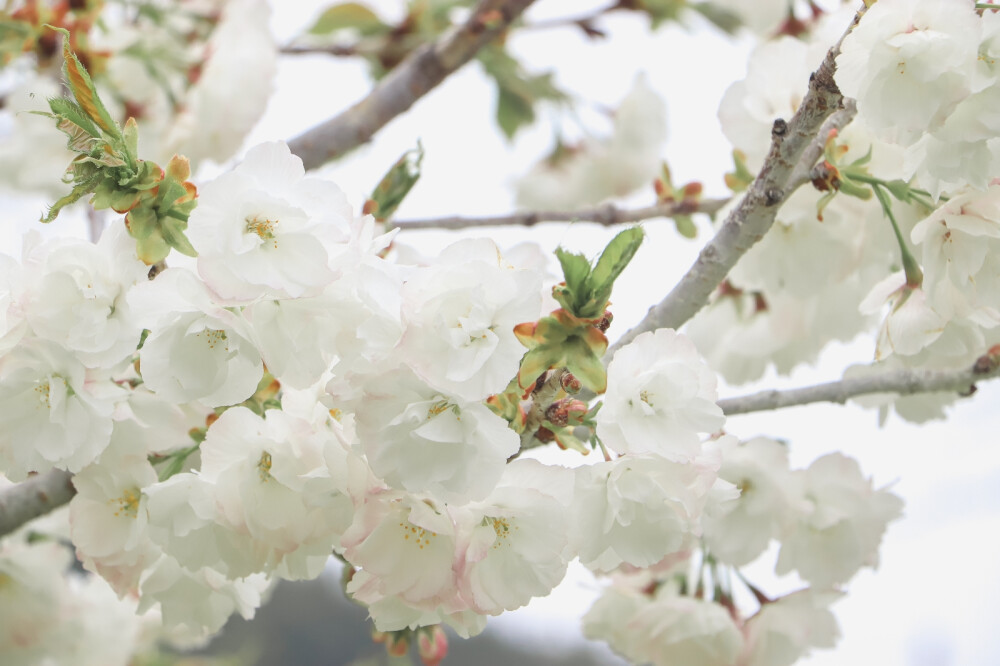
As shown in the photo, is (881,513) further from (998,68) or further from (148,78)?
(148,78)

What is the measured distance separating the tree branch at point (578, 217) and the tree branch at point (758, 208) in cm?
32

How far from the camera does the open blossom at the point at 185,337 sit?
50cm

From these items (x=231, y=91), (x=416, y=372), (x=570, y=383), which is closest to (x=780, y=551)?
(x=570, y=383)

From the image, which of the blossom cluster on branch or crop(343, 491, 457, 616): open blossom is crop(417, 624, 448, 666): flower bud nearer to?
the blossom cluster on branch

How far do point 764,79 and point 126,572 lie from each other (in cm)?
73

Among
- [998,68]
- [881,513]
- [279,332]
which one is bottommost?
[881,513]

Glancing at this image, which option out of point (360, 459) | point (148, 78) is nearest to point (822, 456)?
point (360, 459)

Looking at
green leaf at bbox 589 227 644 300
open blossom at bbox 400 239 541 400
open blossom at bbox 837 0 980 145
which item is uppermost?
open blossom at bbox 837 0 980 145

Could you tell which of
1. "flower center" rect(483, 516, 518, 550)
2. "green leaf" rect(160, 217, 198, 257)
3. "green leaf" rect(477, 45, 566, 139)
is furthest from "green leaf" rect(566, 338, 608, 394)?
"green leaf" rect(477, 45, 566, 139)

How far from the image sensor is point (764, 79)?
2.86 feet

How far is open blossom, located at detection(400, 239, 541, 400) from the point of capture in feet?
1.52

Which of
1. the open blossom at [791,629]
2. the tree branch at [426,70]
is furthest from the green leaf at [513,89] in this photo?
the open blossom at [791,629]

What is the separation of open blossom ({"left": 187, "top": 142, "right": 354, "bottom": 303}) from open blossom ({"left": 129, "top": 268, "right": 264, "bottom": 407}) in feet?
0.08

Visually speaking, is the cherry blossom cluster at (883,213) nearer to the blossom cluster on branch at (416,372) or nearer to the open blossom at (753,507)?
the blossom cluster on branch at (416,372)
